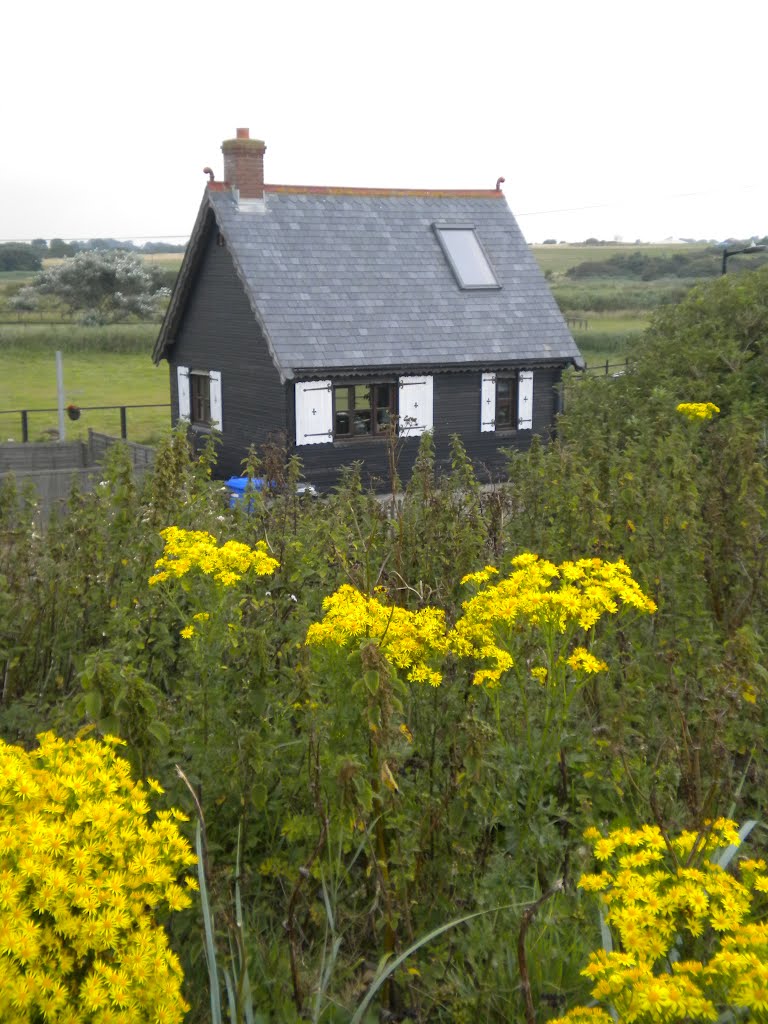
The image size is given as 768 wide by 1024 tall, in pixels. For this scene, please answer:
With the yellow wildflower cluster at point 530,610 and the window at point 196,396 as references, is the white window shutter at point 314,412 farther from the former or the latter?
the yellow wildflower cluster at point 530,610

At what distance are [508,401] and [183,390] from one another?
7.60 metres

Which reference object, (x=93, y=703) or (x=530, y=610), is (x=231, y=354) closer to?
(x=530, y=610)

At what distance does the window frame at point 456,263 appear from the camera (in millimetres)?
23109

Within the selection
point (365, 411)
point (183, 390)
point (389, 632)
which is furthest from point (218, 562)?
point (183, 390)

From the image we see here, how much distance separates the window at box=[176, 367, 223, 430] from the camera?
75.8 feet

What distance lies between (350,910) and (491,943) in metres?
0.53

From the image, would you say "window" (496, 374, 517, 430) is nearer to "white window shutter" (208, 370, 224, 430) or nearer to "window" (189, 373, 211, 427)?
"white window shutter" (208, 370, 224, 430)

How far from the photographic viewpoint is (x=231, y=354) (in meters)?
22.0

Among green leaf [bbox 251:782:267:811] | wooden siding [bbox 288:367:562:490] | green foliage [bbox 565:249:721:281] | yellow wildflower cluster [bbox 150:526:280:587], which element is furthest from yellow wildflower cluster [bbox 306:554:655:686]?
green foliage [bbox 565:249:721:281]

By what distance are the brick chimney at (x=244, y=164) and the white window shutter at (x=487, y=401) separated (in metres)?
6.23

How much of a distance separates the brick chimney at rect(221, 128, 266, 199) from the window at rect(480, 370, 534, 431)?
21.0ft

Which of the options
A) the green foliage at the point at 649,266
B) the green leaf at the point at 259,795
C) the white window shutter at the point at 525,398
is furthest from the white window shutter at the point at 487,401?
the green foliage at the point at 649,266

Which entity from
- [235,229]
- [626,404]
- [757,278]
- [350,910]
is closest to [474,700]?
[350,910]

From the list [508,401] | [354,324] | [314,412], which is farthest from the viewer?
[508,401]
